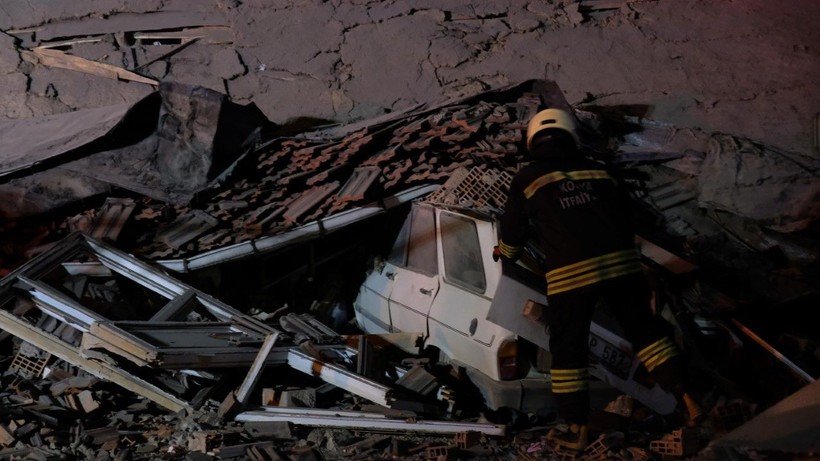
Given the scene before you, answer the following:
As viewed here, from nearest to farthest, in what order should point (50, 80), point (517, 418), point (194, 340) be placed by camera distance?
point (517, 418) < point (194, 340) < point (50, 80)

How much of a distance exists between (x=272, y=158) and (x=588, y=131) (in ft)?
10.3

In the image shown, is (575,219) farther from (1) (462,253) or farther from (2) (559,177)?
(1) (462,253)

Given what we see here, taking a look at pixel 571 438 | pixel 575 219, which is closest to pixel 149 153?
pixel 575 219

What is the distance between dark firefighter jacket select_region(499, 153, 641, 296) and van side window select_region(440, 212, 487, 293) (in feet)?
2.49

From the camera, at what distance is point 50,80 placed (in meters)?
9.16

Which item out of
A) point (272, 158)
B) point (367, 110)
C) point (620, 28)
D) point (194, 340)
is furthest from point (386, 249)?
point (620, 28)

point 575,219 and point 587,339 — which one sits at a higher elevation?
point 575,219

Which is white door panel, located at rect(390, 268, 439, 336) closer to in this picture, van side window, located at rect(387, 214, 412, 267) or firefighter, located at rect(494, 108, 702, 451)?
van side window, located at rect(387, 214, 412, 267)

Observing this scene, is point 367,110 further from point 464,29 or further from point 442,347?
point 442,347

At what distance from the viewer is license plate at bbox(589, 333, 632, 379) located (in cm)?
464

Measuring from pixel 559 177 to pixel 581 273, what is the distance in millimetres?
608

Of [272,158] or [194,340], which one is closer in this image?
[194,340]

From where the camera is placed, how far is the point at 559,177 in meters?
4.17

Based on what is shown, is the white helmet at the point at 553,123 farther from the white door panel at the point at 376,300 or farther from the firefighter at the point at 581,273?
the white door panel at the point at 376,300
